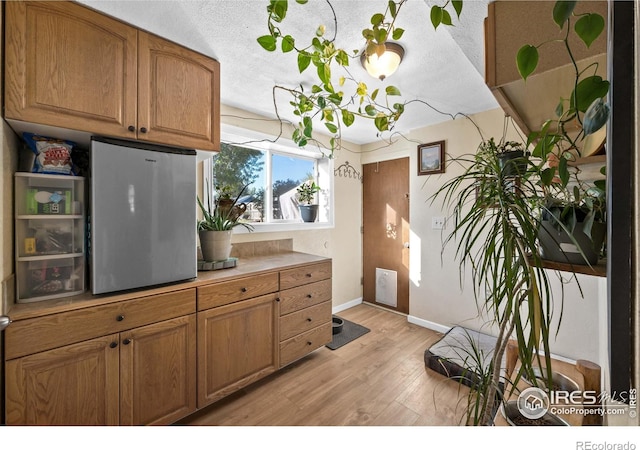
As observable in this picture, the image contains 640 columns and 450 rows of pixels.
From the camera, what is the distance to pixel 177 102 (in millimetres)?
1429

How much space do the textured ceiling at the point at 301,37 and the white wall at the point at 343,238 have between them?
3.21 ft

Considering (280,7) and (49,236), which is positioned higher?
(280,7)

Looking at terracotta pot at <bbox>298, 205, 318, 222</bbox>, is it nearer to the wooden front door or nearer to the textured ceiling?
the wooden front door

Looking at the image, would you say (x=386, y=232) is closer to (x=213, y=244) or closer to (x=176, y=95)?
(x=213, y=244)

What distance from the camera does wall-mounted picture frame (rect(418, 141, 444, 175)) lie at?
2.59m

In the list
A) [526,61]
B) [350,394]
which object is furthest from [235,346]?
[526,61]

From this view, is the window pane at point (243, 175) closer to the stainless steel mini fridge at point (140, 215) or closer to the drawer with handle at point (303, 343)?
the stainless steel mini fridge at point (140, 215)

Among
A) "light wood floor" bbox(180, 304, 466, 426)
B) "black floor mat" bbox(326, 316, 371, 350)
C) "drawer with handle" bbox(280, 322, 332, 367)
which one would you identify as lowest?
"light wood floor" bbox(180, 304, 466, 426)

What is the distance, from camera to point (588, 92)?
51cm

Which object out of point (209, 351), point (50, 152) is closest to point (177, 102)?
point (50, 152)

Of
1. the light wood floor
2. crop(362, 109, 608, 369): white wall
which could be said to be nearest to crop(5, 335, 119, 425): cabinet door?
the light wood floor

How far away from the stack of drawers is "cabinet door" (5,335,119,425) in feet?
3.22

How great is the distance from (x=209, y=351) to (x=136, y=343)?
15.6 inches

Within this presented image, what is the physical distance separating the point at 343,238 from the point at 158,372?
2336mm
